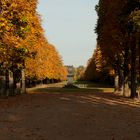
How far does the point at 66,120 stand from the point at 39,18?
97.6 ft

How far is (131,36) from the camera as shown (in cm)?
4459

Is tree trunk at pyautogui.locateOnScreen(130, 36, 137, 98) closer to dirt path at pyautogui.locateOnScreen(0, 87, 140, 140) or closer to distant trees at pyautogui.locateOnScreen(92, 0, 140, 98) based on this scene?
distant trees at pyautogui.locateOnScreen(92, 0, 140, 98)

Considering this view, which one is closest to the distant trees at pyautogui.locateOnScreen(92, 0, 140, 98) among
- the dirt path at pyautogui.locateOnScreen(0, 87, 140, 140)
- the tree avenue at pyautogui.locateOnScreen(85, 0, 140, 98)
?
the tree avenue at pyautogui.locateOnScreen(85, 0, 140, 98)

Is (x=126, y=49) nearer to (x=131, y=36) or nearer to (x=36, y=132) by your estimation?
(x=131, y=36)

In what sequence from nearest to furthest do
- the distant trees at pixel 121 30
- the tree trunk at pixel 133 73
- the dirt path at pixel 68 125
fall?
1. the dirt path at pixel 68 125
2. the distant trees at pixel 121 30
3. the tree trunk at pixel 133 73

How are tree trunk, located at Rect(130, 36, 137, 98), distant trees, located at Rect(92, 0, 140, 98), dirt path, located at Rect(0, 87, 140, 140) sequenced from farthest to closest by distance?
1. tree trunk, located at Rect(130, 36, 137, 98)
2. distant trees, located at Rect(92, 0, 140, 98)
3. dirt path, located at Rect(0, 87, 140, 140)

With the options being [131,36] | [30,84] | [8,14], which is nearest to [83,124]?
[8,14]

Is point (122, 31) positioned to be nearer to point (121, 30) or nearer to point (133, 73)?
point (121, 30)

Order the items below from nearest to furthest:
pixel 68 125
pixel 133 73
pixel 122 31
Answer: pixel 68 125 → pixel 133 73 → pixel 122 31

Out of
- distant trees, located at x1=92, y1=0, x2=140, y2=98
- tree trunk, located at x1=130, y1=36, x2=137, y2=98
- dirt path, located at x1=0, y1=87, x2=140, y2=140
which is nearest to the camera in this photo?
dirt path, located at x1=0, y1=87, x2=140, y2=140

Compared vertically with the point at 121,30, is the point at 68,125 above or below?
below

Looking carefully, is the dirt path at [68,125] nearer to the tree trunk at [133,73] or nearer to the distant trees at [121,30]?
the distant trees at [121,30]

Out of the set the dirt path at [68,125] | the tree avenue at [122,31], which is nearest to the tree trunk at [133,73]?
the tree avenue at [122,31]

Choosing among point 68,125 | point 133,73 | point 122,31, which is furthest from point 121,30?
point 68,125
